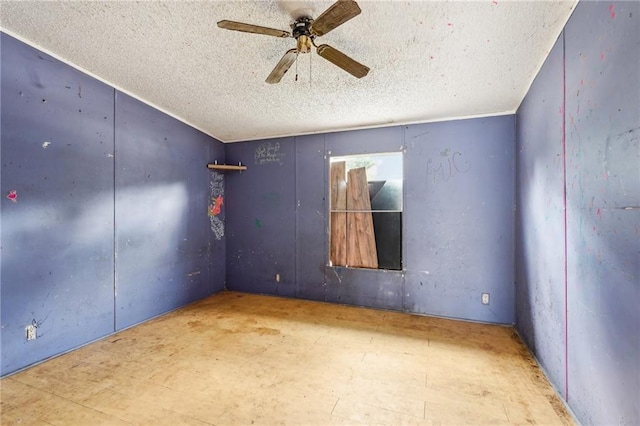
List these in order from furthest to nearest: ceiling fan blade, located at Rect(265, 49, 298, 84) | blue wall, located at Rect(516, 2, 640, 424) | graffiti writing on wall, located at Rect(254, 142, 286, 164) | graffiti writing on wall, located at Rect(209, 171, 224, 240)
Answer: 1. graffiti writing on wall, located at Rect(209, 171, 224, 240)
2. graffiti writing on wall, located at Rect(254, 142, 286, 164)
3. ceiling fan blade, located at Rect(265, 49, 298, 84)
4. blue wall, located at Rect(516, 2, 640, 424)

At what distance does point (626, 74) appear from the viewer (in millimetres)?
1177

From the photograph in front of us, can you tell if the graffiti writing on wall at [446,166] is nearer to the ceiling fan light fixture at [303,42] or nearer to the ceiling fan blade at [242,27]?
the ceiling fan light fixture at [303,42]

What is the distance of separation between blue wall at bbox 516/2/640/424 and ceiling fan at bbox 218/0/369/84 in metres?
1.24

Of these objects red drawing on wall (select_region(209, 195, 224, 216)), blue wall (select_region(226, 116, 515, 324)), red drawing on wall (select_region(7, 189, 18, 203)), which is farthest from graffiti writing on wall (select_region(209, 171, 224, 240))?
red drawing on wall (select_region(7, 189, 18, 203))

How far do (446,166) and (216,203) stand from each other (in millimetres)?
3457

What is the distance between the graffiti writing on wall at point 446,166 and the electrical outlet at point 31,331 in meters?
4.25

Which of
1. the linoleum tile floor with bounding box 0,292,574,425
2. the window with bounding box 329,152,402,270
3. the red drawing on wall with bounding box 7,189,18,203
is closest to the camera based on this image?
the linoleum tile floor with bounding box 0,292,574,425

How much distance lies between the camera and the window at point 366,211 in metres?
3.64

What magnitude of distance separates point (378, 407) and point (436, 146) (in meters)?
2.86

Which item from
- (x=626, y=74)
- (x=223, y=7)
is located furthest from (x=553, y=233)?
(x=223, y=7)

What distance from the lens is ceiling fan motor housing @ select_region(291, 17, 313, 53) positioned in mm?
1782

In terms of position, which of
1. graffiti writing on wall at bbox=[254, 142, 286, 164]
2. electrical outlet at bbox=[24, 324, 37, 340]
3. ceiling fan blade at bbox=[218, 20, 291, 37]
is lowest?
electrical outlet at bbox=[24, 324, 37, 340]

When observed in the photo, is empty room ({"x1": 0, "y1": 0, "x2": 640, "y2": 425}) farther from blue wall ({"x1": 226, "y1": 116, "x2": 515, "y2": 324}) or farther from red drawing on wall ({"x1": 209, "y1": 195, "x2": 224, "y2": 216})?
red drawing on wall ({"x1": 209, "y1": 195, "x2": 224, "y2": 216})

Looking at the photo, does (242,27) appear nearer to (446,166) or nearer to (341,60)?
(341,60)
